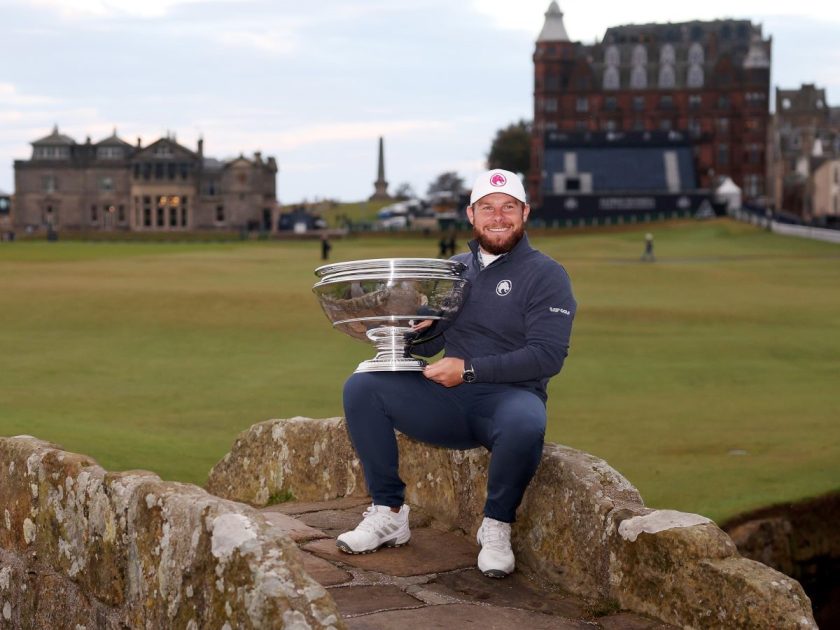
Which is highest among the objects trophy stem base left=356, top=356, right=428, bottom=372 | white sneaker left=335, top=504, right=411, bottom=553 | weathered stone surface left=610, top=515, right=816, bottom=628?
trophy stem base left=356, top=356, right=428, bottom=372

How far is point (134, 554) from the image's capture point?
18.9 feet

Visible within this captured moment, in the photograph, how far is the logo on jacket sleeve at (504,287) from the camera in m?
7.30

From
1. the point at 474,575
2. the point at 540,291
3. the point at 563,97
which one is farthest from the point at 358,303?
the point at 563,97

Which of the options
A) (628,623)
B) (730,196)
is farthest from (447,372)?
(730,196)

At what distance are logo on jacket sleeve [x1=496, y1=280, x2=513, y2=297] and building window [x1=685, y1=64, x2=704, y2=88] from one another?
158505mm

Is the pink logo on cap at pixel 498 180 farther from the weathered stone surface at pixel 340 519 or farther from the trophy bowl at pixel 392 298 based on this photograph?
the weathered stone surface at pixel 340 519

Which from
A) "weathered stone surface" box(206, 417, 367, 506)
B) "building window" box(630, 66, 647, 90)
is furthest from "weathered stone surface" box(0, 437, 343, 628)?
"building window" box(630, 66, 647, 90)

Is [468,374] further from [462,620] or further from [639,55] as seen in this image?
[639,55]

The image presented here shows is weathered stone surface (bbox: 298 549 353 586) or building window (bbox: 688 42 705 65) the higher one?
building window (bbox: 688 42 705 65)

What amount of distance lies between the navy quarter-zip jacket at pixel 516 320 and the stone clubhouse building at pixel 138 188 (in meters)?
147

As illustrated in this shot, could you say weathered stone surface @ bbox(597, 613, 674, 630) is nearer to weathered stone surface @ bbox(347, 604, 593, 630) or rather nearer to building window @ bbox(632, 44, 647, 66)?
weathered stone surface @ bbox(347, 604, 593, 630)

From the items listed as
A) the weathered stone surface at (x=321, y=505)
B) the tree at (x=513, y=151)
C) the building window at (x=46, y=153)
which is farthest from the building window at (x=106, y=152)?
the weathered stone surface at (x=321, y=505)

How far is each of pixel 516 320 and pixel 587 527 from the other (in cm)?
134

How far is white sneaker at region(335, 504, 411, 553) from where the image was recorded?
7.13 meters
